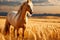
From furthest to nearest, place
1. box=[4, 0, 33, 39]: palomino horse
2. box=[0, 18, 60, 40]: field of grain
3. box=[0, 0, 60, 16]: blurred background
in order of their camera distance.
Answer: box=[0, 0, 60, 16]: blurred background < box=[0, 18, 60, 40]: field of grain < box=[4, 0, 33, 39]: palomino horse

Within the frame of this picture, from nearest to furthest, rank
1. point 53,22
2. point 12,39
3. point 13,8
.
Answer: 1. point 12,39
2. point 53,22
3. point 13,8

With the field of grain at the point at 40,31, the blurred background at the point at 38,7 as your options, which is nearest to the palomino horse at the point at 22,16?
the field of grain at the point at 40,31

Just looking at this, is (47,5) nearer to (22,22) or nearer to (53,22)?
(53,22)

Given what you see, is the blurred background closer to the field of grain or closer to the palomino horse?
the field of grain

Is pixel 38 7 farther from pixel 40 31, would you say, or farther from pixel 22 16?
pixel 22 16

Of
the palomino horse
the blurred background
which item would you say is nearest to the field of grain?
the blurred background

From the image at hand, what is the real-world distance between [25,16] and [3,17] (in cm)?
143

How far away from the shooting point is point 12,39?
7.27 feet

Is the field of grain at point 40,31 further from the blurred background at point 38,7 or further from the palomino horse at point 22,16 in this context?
the palomino horse at point 22,16

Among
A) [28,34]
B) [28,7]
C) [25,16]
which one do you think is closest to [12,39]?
[28,34]

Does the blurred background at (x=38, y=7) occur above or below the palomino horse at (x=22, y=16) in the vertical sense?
below

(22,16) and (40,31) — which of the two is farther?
(40,31)

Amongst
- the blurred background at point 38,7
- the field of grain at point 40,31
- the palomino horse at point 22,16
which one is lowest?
the field of grain at point 40,31

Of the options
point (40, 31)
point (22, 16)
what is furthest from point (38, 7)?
point (22, 16)
